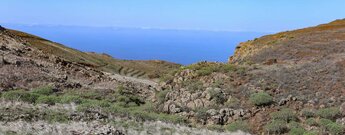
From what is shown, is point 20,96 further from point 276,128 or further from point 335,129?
A: point 335,129

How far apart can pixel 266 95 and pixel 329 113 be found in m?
3.61

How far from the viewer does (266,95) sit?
24891 mm

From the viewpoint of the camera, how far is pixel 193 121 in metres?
23.9

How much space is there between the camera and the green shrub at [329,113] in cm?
2250

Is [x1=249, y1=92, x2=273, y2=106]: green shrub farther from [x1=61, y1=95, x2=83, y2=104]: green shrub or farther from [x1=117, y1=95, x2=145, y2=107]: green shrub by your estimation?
[x1=61, y1=95, x2=83, y2=104]: green shrub

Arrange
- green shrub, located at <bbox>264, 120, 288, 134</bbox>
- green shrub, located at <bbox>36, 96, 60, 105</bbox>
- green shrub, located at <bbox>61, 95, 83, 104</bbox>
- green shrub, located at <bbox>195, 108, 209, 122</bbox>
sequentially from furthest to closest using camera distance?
green shrub, located at <bbox>61, 95, 83, 104</bbox>
green shrub, located at <bbox>195, 108, 209, 122</bbox>
green shrub, located at <bbox>36, 96, 60, 105</bbox>
green shrub, located at <bbox>264, 120, 288, 134</bbox>

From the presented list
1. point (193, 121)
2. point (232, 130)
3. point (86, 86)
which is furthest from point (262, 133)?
point (86, 86)

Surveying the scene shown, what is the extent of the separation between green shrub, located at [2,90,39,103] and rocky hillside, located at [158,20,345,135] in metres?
7.15

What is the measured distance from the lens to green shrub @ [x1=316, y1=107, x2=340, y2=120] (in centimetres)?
2250

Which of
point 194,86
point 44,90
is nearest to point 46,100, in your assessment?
point 44,90

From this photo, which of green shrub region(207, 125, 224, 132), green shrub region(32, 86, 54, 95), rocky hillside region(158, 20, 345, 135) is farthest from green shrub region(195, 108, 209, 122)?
green shrub region(32, 86, 54, 95)

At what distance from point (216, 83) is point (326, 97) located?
6680 mm

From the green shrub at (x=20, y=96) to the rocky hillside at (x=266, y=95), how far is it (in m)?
7.15

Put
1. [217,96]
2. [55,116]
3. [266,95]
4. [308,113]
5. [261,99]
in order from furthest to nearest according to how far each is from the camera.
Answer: [217,96], [266,95], [261,99], [308,113], [55,116]
